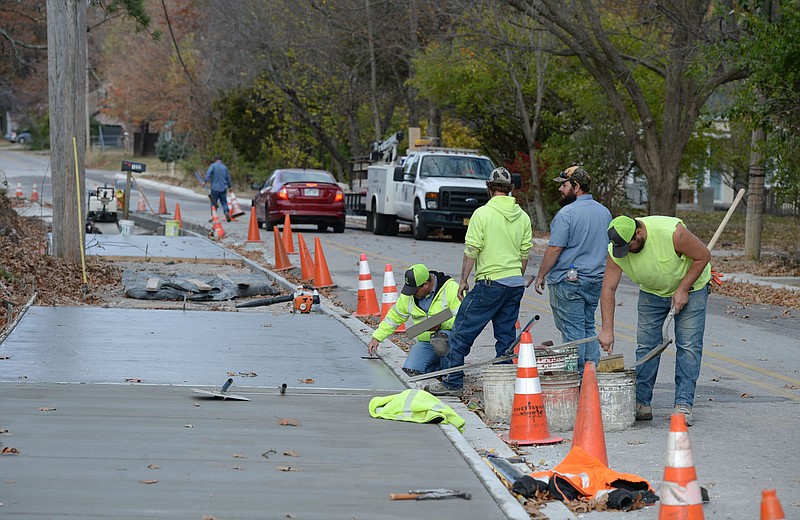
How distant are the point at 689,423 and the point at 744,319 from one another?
724 centimetres

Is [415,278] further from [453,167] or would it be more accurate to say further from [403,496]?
[453,167]

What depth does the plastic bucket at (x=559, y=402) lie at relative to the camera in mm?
8328

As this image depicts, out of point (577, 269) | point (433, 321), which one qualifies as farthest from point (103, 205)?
point (577, 269)

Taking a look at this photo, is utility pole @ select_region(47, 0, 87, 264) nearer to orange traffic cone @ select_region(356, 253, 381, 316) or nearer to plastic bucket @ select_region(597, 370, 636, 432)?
orange traffic cone @ select_region(356, 253, 381, 316)

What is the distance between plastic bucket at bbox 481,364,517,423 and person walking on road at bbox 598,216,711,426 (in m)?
0.72

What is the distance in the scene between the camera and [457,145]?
42.4m

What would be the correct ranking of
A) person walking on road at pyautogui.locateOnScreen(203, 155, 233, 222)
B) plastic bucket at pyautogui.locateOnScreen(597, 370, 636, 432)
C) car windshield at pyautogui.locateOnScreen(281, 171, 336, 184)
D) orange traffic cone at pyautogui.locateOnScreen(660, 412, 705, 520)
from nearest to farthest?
orange traffic cone at pyautogui.locateOnScreen(660, 412, 705, 520)
plastic bucket at pyautogui.locateOnScreen(597, 370, 636, 432)
car windshield at pyautogui.locateOnScreen(281, 171, 336, 184)
person walking on road at pyautogui.locateOnScreen(203, 155, 233, 222)

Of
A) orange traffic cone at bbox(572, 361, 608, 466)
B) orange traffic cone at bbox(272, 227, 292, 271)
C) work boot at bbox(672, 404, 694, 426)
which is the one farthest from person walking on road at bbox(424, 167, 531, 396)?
orange traffic cone at bbox(272, 227, 292, 271)

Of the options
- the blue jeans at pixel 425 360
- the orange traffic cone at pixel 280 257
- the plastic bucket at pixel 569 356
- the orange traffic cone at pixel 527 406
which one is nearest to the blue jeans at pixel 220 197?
the orange traffic cone at pixel 280 257

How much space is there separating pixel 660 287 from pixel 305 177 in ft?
75.2

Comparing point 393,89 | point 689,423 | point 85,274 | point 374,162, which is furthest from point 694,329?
point 393,89

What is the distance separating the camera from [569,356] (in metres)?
9.08

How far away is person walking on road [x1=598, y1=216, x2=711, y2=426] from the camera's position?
8.32 meters

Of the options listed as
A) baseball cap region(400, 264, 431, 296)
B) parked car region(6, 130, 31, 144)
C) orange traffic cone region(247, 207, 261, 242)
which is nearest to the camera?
baseball cap region(400, 264, 431, 296)
